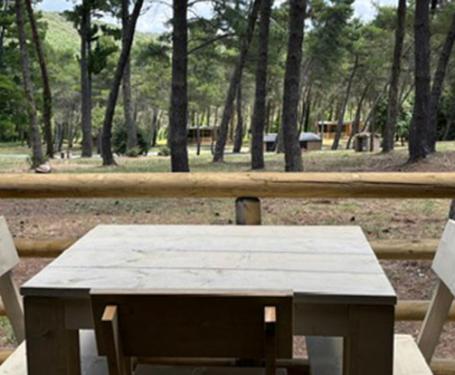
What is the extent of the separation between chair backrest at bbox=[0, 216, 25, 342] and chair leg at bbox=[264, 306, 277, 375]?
44.1 inches

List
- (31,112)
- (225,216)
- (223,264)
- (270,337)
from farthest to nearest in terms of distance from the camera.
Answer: (31,112) < (225,216) < (223,264) < (270,337)

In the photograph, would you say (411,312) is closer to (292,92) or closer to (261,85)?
(292,92)

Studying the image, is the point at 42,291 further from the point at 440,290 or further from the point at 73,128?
the point at 73,128

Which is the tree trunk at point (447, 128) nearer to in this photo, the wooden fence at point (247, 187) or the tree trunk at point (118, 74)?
the tree trunk at point (118, 74)

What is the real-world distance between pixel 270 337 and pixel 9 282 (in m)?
1.19

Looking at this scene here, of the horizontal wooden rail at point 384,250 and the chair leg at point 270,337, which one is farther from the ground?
the chair leg at point 270,337

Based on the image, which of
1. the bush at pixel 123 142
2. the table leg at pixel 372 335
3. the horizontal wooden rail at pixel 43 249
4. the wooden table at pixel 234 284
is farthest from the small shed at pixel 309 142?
the table leg at pixel 372 335

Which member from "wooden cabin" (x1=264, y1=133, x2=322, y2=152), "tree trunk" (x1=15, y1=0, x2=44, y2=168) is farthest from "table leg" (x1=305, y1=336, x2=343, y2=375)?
"wooden cabin" (x1=264, y1=133, x2=322, y2=152)

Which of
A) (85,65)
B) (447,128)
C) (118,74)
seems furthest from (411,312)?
(447,128)

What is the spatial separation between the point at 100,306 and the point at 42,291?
21 cm

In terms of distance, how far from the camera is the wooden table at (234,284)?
4.24 ft

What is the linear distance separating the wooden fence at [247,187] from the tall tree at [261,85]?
33.4ft

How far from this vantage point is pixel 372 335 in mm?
1289

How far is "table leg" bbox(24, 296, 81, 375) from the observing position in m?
1.34
